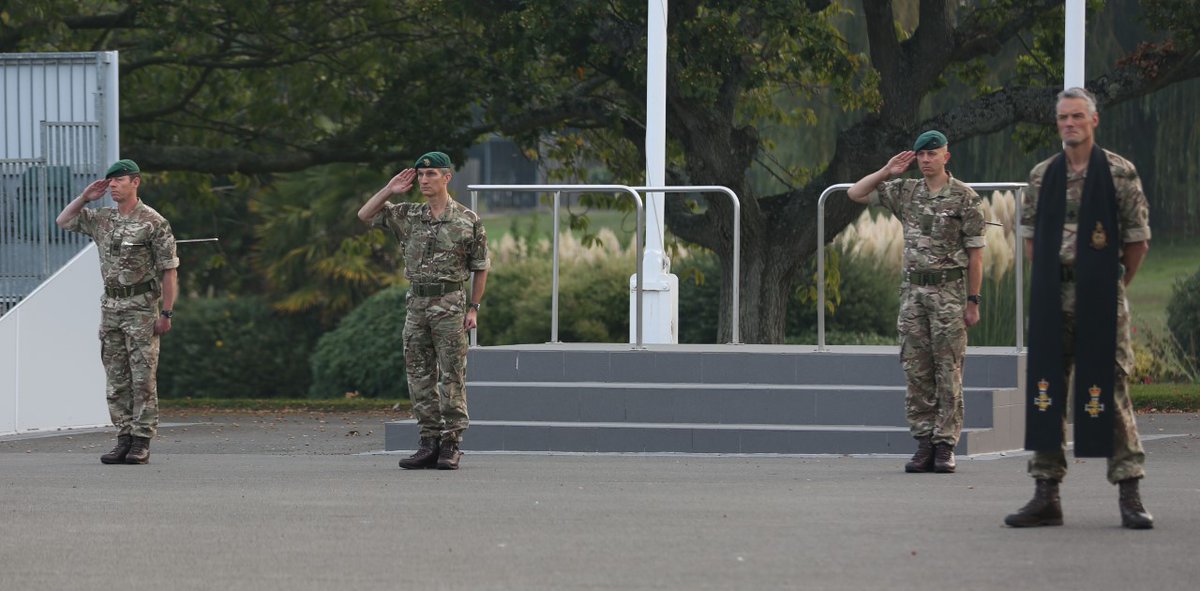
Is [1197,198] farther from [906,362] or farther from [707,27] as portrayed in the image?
[906,362]

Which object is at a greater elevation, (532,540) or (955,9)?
(955,9)

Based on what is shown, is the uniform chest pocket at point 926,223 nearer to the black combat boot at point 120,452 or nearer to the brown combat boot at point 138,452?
the brown combat boot at point 138,452

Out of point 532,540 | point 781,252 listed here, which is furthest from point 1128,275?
point 781,252

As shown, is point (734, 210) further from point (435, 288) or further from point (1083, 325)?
point (1083, 325)

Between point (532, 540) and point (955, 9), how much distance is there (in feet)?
57.8

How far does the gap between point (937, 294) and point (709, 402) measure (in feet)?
7.81

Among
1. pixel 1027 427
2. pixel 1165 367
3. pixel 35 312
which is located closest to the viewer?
pixel 1027 427

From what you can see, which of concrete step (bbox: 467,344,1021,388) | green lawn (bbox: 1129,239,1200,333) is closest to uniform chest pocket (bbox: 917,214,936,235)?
concrete step (bbox: 467,344,1021,388)

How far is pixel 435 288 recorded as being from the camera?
38.1ft

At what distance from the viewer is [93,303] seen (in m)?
16.9

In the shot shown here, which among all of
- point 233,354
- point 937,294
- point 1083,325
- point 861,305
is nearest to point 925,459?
point 937,294

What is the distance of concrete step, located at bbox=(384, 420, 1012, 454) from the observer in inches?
500

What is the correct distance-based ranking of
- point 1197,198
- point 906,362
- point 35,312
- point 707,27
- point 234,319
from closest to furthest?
point 906,362
point 35,312
point 707,27
point 234,319
point 1197,198

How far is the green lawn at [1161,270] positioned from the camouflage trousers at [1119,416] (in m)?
27.6
